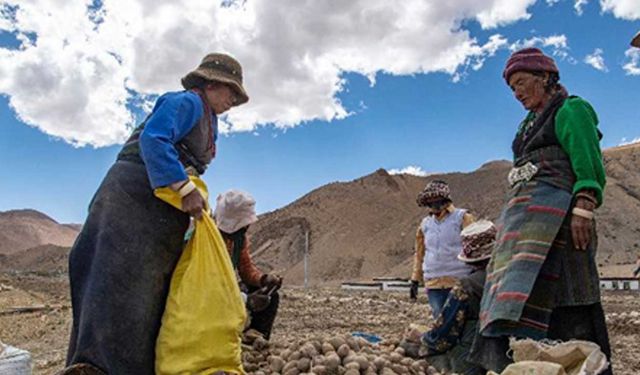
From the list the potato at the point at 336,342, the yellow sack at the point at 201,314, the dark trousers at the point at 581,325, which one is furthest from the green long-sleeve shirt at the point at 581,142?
the potato at the point at 336,342

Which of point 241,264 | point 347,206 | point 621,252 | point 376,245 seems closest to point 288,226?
point 347,206

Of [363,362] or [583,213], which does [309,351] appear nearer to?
[363,362]

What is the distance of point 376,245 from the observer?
37.2 meters

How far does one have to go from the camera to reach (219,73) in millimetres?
2957

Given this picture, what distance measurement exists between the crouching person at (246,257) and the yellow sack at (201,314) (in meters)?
1.55

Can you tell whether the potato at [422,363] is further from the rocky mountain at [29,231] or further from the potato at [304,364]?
the rocky mountain at [29,231]

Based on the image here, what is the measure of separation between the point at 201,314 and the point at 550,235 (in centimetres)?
Result: 145

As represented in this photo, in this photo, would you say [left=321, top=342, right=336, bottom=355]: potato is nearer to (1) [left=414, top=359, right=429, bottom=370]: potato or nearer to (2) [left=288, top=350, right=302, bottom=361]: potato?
(2) [left=288, top=350, right=302, bottom=361]: potato

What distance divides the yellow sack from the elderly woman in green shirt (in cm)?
112

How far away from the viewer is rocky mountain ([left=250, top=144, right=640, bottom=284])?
103 feet

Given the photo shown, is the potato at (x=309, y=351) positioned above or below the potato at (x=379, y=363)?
above

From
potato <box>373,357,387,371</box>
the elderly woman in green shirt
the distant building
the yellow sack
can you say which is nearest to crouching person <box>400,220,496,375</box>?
potato <box>373,357,387,371</box>

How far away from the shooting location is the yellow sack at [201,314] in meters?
2.56

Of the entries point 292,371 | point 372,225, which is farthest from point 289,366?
point 372,225
